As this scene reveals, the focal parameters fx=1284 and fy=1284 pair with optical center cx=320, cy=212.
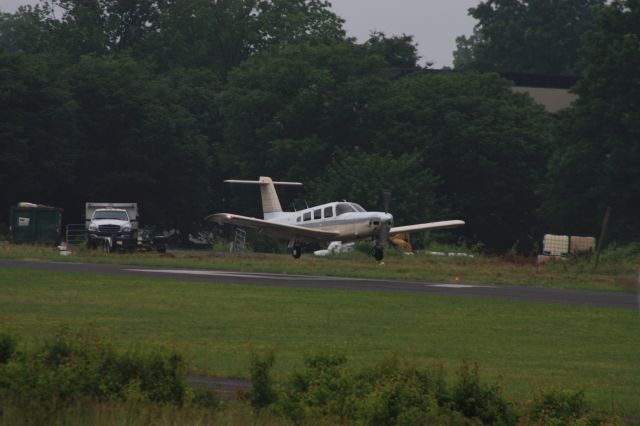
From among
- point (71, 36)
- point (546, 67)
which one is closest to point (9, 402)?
point (71, 36)

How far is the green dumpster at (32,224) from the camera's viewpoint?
6912 cm

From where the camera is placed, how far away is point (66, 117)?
3452 inches

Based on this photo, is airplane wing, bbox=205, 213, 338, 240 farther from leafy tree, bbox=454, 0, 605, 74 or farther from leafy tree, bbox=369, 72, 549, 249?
leafy tree, bbox=454, 0, 605, 74

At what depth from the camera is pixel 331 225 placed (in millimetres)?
55281

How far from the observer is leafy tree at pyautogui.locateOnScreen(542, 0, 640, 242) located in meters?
79.2

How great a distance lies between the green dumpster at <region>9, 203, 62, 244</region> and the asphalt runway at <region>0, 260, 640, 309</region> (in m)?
21.8

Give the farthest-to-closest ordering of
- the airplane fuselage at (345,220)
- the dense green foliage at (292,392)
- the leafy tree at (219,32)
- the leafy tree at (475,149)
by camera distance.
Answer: the leafy tree at (219,32) < the leafy tree at (475,149) < the airplane fuselage at (345,220) < the dense green foliage at (292,392)

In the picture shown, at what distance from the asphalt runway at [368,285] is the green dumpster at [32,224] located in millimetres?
21801

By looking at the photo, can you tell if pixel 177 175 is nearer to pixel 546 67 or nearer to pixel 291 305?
pixel 291 305

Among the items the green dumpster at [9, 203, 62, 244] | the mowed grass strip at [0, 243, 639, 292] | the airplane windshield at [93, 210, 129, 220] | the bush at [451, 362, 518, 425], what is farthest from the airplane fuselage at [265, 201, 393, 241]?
the bush at [451, 362, 518, 425]

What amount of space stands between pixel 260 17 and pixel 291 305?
310ft

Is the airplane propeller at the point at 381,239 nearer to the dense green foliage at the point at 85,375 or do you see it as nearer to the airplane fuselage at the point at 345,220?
the airplane fuselage at the point at 345,220

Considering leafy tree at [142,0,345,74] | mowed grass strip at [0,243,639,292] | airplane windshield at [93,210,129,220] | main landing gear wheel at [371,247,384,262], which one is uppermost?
leafy tree at [142,0,345,74]

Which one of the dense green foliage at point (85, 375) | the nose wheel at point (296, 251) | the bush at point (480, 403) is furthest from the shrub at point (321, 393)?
the nose wheel at point (296, 251)
